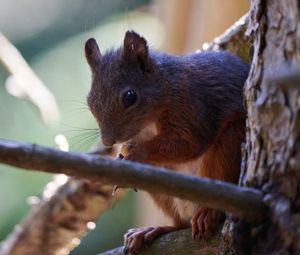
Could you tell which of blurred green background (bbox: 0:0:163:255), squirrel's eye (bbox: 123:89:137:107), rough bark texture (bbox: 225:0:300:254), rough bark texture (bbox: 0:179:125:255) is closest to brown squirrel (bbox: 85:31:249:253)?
squirrel's eye (bbox: 123:89:137:107)

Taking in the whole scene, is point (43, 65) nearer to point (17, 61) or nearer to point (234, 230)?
point (17, 61)


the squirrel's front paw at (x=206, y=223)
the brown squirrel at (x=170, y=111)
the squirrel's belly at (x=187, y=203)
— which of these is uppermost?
the brown squirrel at (x=170, y=111)

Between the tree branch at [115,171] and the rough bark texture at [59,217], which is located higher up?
the rough bark texture at [59,217]

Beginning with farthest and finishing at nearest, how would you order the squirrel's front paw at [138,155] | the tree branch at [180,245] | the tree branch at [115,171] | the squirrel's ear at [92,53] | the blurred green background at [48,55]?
the blurred green background at [48,55] → the squirrel's ear at [92,53] → the squirrel's front paw at [138,155] → the tree branch at [180,245] → the tree branch at [115,171]

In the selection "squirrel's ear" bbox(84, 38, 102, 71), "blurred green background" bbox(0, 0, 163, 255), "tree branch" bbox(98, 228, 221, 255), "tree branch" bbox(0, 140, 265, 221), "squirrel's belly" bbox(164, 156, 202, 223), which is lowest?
"tree branch" bbox(0, 140, 265, 221)

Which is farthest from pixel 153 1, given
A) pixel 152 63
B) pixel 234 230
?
pixel 234 230

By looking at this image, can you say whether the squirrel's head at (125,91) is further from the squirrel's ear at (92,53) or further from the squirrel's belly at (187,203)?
the squirrel's belly at (187,203)

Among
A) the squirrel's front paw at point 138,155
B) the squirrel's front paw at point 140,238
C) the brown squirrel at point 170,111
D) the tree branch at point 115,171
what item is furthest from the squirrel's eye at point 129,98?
the tree branch at point 115,171

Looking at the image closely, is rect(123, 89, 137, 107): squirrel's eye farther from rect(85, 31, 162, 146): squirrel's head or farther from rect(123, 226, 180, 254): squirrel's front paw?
rect(123, 226, 180, 254): squirrel's front paw

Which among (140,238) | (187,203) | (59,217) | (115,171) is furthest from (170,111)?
(115,171)
